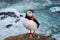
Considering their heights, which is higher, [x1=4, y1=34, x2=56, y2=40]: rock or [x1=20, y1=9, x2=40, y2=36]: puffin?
[x1=20, y1=9, x2=40, y2=36]: puffin

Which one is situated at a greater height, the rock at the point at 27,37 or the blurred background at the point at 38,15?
→ the blurred background at the point at 38,15

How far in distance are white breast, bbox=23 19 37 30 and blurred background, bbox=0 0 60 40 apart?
37 mm

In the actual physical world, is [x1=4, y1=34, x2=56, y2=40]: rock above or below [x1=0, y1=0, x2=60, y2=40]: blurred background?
below

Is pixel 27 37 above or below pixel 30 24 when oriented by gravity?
below

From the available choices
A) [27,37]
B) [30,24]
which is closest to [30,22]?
[30,24]

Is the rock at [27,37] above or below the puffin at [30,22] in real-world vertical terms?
below

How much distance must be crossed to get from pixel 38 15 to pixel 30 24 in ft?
0.37

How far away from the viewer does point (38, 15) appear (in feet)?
4.35

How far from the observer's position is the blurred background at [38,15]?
1297 millimetres

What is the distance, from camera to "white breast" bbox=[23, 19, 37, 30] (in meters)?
1.25

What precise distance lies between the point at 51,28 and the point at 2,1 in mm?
424

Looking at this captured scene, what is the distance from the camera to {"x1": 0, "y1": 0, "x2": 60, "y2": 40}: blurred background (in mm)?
1297

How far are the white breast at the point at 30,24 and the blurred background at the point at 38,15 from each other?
4 centimetres

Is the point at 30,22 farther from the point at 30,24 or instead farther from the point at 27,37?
the point at 27,37
